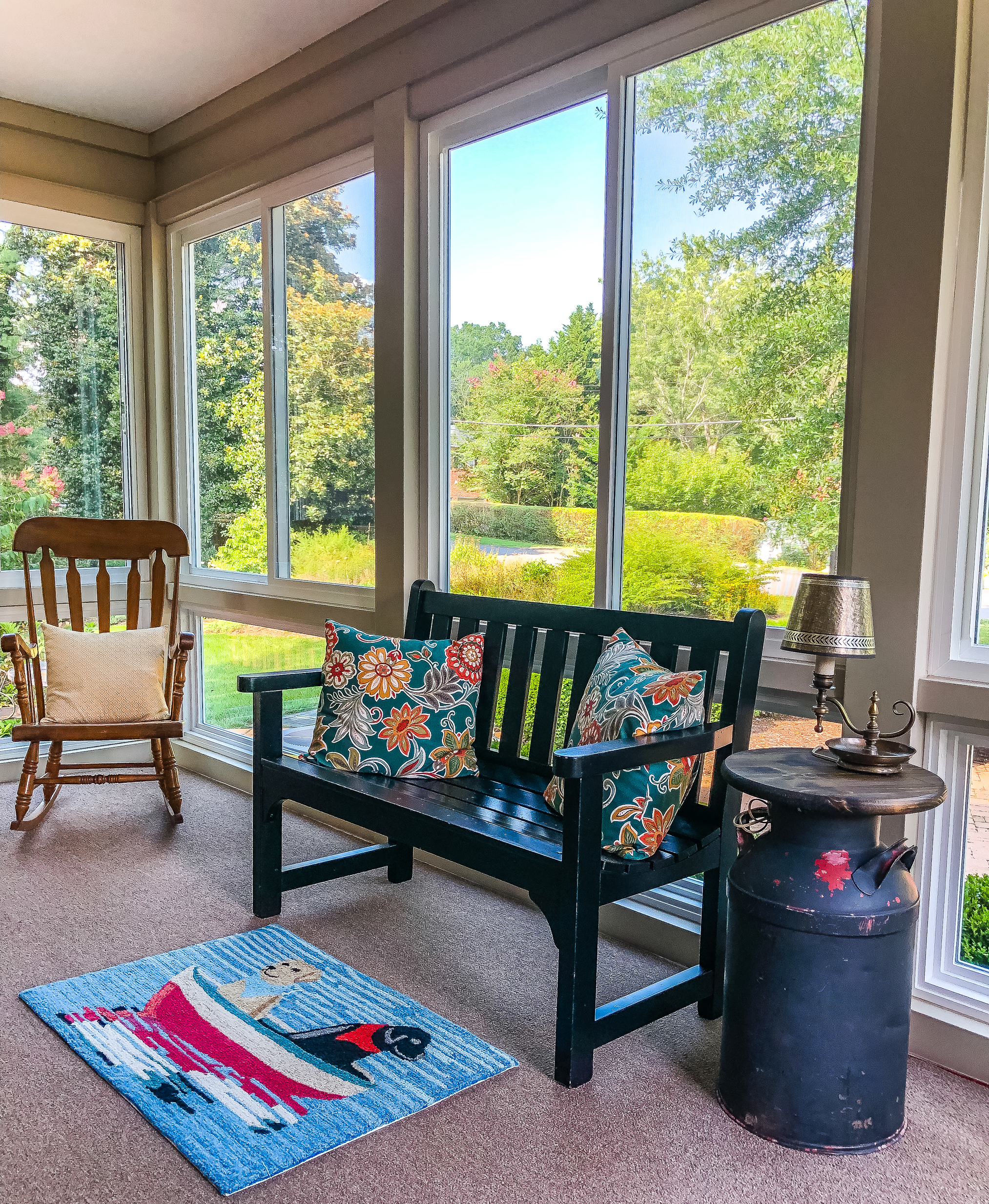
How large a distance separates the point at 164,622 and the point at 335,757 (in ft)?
6.89

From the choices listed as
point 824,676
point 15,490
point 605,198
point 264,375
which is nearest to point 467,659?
point 824,676

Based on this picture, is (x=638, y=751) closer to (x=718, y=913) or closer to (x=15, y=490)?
(x=718, y=913)

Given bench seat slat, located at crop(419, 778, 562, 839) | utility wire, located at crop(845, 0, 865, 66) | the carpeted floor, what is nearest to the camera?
the carpeted floor

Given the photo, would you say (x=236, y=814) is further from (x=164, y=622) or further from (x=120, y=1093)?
(x=120, y=1093)

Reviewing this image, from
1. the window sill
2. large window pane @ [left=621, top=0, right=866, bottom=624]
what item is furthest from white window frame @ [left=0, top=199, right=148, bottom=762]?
the window sill

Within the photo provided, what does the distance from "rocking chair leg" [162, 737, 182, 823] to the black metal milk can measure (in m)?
2.39

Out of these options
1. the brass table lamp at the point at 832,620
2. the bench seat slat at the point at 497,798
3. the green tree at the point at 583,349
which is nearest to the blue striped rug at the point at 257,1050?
the bench seat slat at the point at 497,798

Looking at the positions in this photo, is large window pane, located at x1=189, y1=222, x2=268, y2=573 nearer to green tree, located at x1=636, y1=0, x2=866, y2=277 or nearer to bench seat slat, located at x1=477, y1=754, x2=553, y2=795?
bench seat slat, located at x1=477, y1=754, x2=553, y2=795

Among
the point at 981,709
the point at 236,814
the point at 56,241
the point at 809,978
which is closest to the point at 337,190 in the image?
the point at 56,241

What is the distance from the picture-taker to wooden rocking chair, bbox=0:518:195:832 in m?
3.40

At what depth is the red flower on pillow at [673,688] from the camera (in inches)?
80.5

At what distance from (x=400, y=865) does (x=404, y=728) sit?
0.61 meters

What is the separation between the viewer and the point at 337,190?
3523mm

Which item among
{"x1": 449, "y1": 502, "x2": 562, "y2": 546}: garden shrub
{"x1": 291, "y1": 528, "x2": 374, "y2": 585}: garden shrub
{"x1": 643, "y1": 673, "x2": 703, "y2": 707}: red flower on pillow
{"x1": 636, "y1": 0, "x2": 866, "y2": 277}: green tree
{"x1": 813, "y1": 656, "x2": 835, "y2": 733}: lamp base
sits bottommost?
{"x1": 643, "y1": 673, "x2": 703, "y2": 707}: red flower on pillow
